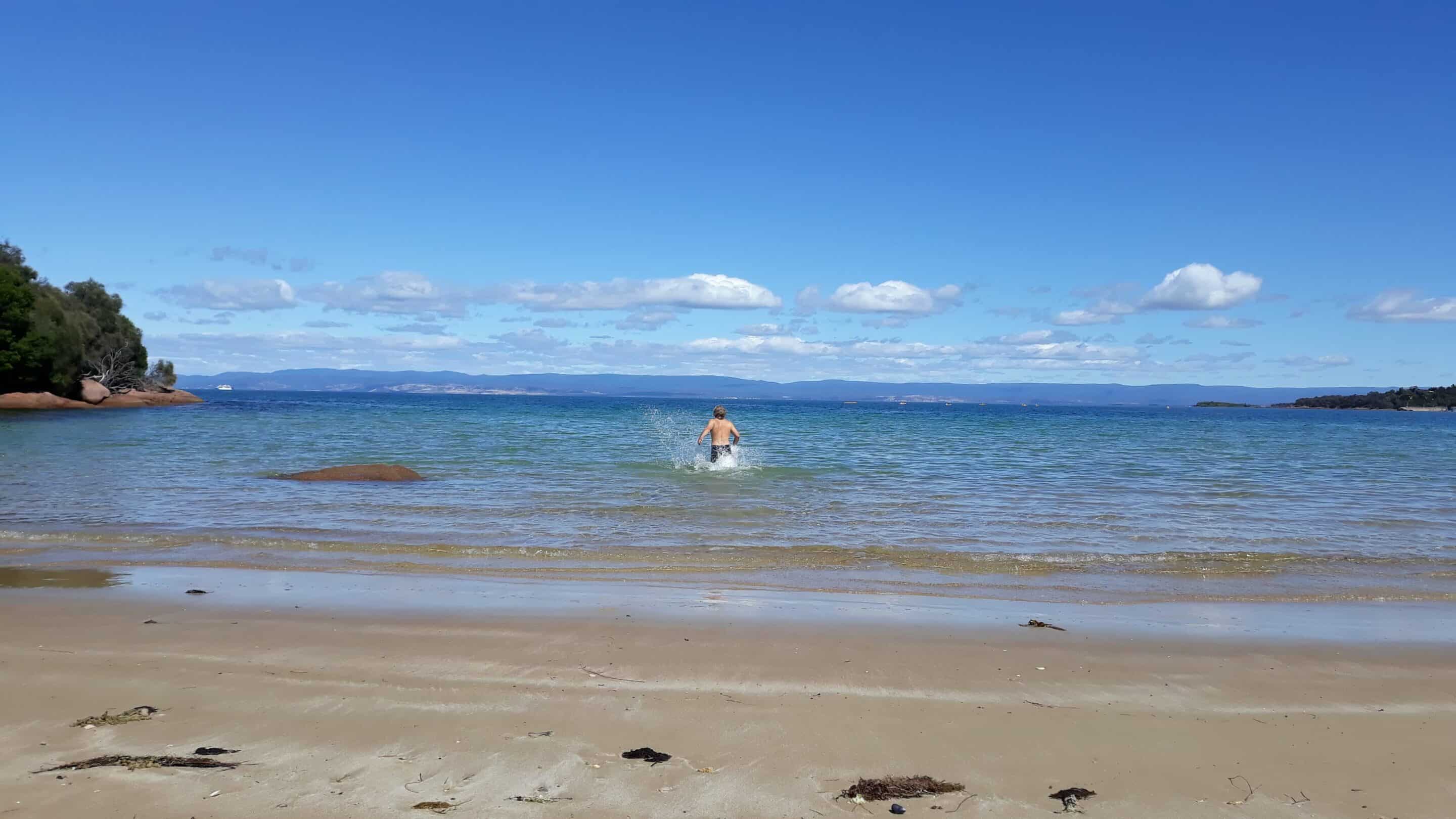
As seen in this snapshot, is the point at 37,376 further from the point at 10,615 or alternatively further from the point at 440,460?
the point at 10,615

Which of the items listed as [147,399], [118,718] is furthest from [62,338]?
[118,718]

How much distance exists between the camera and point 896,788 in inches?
171

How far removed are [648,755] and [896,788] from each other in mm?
A: 1282

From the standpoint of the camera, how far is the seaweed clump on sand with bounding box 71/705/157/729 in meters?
5.00

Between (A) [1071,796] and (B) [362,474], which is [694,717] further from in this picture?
(B) [362,474]

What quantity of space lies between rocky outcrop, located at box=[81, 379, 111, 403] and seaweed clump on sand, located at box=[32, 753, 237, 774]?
7022 centimetres

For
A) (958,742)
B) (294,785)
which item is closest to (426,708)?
(294,785)

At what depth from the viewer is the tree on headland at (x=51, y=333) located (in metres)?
54.3

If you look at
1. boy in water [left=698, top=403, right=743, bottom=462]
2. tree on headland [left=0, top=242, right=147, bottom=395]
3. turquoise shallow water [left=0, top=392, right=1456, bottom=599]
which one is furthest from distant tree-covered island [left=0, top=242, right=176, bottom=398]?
boy in water [left=698, top=403, right=743, bottom=462]

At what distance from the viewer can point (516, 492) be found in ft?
56.0

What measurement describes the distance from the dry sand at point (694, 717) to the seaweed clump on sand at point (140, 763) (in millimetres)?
76

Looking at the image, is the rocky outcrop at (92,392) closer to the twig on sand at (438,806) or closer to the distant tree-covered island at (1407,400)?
the twig on sand at (438,806)

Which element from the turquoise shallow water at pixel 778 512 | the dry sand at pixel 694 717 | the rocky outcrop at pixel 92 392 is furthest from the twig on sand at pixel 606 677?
the rocky outcrop at pixel 92 392

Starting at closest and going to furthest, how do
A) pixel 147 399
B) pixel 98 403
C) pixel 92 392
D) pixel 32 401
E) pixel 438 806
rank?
1. pixel 438 806
2. pixel 32 401
3. pixel 92 392
4. pixel 98 403
5. pixel 147 399
